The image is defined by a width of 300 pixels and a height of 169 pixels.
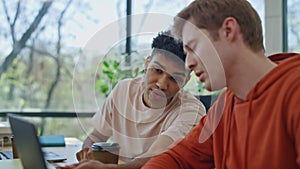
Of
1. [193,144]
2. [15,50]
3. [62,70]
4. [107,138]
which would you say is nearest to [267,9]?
[62,70]

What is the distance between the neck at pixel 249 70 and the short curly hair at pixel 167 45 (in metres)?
0.41

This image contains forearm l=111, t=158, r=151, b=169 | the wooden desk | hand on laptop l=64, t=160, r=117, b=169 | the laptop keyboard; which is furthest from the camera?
the laptop keyboard

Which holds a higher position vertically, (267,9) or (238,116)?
(267,9)

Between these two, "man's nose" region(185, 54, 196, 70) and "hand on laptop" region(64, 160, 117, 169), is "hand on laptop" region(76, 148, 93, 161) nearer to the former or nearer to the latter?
"hand on laptop" region(64, 160, 117, 169)

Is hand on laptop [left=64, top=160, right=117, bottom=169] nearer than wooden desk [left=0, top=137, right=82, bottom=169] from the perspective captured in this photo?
Yes

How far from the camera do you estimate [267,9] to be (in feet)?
14.1

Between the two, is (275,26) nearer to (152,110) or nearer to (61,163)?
(152,110)

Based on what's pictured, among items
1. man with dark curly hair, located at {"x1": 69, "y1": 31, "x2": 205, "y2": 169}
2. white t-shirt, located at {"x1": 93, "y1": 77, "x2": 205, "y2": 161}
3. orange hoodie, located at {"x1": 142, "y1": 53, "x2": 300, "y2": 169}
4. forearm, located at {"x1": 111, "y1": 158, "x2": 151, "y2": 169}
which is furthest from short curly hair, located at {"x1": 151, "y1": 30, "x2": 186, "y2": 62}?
forearm, located at {"x1": 111, "y1": 158, "x2": 151, "y2": 169}

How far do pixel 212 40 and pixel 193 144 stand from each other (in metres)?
0.38

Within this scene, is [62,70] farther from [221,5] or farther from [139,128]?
[221,5]

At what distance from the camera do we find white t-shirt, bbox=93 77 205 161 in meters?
1.63

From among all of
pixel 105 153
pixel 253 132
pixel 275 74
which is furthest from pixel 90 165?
pixel 275 74

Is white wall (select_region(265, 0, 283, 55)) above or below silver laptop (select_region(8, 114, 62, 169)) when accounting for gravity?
above

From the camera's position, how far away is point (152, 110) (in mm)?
1739
